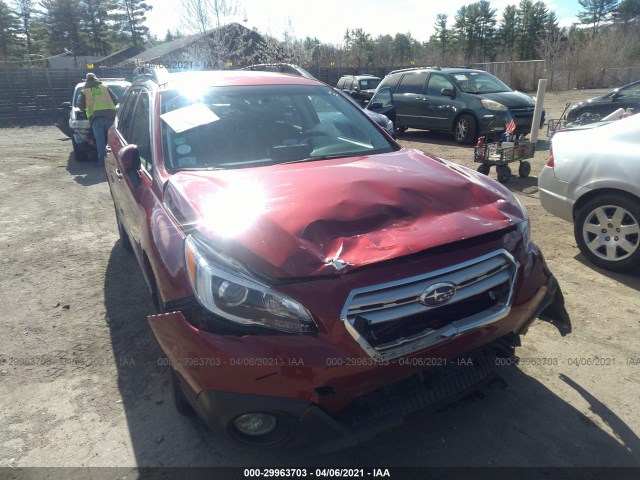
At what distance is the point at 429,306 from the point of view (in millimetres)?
1998

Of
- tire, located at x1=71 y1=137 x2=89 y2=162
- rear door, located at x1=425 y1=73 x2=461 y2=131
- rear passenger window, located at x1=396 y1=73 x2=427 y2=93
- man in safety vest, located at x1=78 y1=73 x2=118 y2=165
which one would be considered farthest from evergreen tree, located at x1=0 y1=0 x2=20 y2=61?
rear door, located at x1=425 y1=73 x2=461 y2=131

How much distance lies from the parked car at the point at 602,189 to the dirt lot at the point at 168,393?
231mm

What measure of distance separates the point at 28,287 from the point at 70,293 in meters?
0.50

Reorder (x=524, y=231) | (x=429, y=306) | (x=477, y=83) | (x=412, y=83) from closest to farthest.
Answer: (x=429, y=306) → (x=524, y=231) → (x=477, y=83) → (x=412, y=83)

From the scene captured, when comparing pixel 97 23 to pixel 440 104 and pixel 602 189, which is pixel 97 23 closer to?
pixel 440 104

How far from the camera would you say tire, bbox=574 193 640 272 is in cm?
407

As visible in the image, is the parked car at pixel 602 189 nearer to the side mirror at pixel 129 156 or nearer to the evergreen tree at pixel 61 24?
the side mirror at pixel 129 156

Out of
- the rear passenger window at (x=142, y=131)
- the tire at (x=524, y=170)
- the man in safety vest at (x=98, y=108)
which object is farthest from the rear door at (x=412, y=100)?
the rear passenger window at (x=142, y=131)

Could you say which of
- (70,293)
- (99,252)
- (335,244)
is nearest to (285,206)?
(335,244)

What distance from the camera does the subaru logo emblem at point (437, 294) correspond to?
1.98 meters

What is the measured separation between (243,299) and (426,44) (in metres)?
81.9

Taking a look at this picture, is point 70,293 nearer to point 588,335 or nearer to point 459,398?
point 459,398

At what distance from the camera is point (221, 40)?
2305 centimetres

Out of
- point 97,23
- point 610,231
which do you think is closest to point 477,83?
point 610,231
